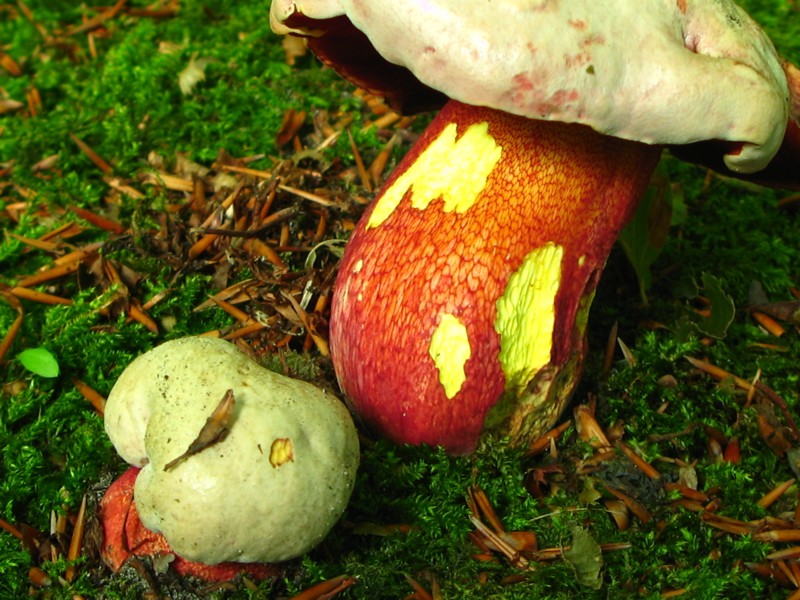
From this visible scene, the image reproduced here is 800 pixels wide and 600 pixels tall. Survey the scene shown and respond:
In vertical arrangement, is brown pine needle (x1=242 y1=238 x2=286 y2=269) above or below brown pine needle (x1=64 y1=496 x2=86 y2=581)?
above

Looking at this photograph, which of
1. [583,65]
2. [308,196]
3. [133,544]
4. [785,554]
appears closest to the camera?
[583,65]

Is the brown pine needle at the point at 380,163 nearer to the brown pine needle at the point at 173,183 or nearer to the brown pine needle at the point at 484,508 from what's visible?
the brown pine needle at the point at 173,183

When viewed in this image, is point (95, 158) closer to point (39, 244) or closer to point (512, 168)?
point (39, 244)

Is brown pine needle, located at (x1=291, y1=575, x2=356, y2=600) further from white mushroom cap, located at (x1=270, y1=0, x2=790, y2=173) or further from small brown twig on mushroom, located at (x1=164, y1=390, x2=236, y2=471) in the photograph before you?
white mushroom cap, located at (x1=270, y1=0, x2=790, y2=173)

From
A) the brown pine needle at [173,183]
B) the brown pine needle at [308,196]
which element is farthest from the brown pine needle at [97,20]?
the brown pine needle at [308,196]

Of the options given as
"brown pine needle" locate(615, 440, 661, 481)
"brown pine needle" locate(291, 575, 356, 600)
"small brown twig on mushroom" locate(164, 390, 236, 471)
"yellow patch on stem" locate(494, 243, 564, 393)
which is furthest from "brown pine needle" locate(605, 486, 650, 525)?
"small brown twig on mushroom" locate(164, 390, 236, 471)

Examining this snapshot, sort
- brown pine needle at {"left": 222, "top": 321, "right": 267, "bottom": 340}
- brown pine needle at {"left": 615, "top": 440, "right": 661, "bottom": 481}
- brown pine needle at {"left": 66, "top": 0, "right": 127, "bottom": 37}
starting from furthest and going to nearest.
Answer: brown pine needle at {"left": 66, "top": 0, "right": 127, "bottom": 37} → brown pine needle at {"left": 222, "top": 321, "right": 267, "bottom": 340} → brown pine needle at {"left": 615, "top": 440, "right": 661, "bottom": 481}

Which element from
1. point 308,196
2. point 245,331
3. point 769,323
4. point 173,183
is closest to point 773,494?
point 769,323
